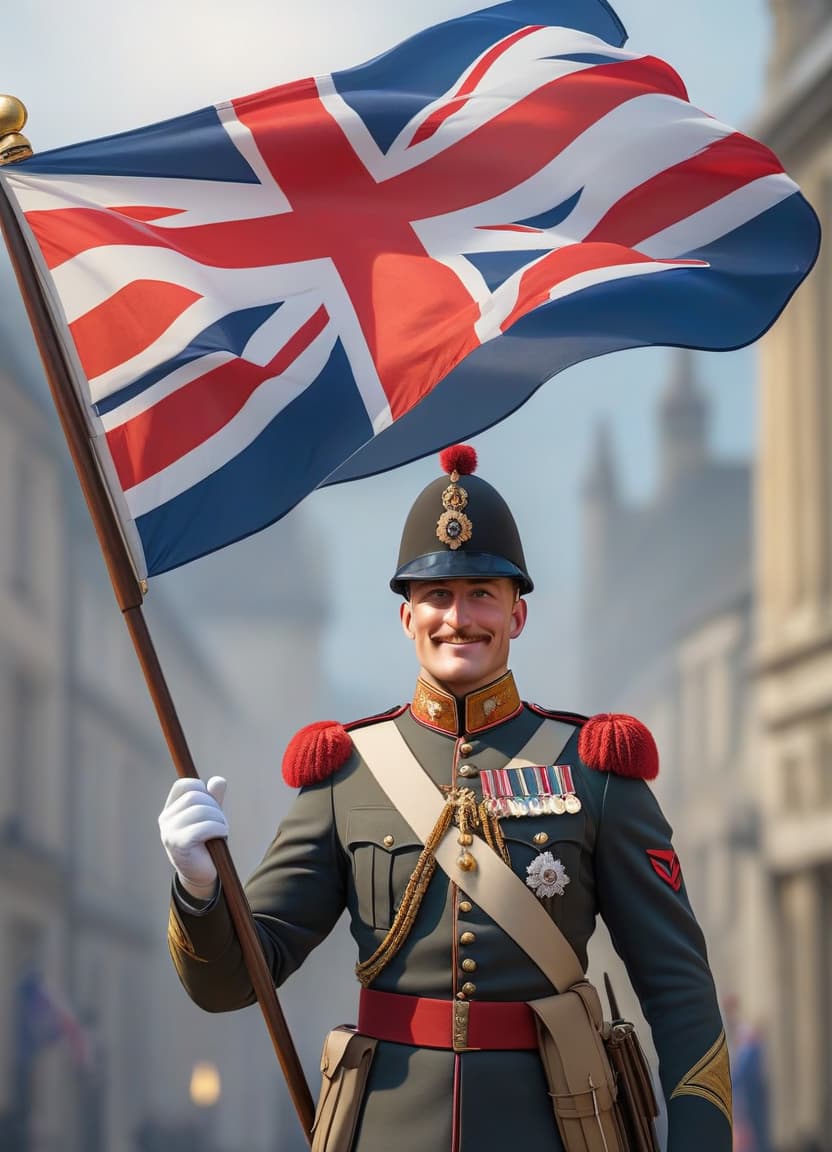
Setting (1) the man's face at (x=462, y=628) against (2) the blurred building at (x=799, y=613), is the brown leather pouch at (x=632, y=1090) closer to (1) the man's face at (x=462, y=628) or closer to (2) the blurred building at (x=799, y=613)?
(1) the man's face at (x=462, y=628)

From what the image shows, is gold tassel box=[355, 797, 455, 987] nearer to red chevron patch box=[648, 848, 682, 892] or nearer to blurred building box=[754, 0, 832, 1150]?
red chevron patch box=[648, 848, 682, 892]

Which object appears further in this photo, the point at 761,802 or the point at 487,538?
the point at 761,802

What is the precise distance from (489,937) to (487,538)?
705mm

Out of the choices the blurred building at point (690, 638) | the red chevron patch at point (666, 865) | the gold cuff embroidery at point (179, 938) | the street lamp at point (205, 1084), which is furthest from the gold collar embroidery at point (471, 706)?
the blurred building at point (690, 638)

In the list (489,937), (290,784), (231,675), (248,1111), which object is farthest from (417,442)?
(231,675)

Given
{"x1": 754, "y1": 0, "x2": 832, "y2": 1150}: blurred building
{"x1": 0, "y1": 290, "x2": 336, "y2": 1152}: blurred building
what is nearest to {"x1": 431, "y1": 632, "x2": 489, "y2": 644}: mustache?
{"x1": 0, "y1": 290, "x2": 336, "y2": 1152}: blurred building

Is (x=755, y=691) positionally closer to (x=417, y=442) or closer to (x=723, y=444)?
(x=723, y=444)

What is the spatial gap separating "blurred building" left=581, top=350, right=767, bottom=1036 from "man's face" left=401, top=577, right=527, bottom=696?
16234mm

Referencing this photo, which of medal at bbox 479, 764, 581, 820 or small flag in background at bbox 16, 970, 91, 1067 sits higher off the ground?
small flag in background at bbox 16, 970, 91, 1067

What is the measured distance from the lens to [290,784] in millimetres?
3607

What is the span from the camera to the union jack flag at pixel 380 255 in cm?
366

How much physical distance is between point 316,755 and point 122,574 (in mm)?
490

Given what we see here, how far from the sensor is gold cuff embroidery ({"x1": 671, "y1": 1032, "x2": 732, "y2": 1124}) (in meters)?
3.37

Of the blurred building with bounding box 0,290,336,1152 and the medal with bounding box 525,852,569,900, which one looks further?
the blurred building with bounding box 0,290,336,1152
